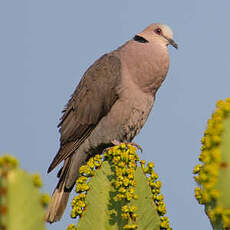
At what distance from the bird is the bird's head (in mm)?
15

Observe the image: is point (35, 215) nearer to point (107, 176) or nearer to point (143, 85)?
point (107, 176)

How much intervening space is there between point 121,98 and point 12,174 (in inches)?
193

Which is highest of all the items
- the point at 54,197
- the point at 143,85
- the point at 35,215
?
the point at 143,85

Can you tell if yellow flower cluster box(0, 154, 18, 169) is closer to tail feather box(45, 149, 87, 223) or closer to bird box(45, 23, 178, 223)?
bird box(45, 23, 178, 223)

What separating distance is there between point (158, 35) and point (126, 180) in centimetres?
399

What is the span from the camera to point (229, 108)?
2031 millimetres

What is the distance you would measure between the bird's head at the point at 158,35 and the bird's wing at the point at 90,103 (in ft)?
1.86

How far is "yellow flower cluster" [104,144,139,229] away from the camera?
315 centimetres

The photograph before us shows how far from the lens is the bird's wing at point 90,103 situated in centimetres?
646

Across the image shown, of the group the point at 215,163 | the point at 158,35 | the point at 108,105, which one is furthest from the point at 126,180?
the point at 158,35

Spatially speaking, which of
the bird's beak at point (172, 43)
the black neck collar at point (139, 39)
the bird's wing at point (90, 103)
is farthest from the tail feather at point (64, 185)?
the bird's beak at point (172, 43)

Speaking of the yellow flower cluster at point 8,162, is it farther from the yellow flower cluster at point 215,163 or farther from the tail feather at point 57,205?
the tail feather at point 57,205

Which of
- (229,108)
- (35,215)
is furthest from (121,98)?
(35,215)

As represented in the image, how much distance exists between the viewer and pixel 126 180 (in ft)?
10.9
